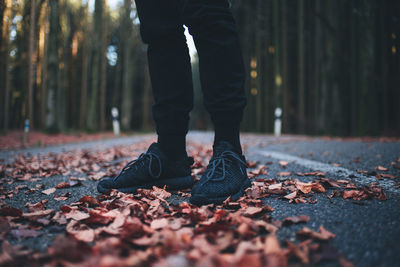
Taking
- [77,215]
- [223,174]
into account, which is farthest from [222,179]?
[77,215]

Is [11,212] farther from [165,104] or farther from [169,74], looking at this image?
[169,74]

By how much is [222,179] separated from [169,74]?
2.34 ft

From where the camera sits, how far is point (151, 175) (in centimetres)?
154

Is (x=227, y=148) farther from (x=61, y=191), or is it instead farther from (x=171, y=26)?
(x=61, y=191)

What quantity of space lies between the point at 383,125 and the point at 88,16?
19.7 m

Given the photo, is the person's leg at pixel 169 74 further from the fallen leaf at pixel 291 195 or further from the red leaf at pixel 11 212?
the red leaf at pixel 11 212

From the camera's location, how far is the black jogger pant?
1417 millimetres

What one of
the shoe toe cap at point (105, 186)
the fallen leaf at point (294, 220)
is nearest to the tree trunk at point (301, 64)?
the shoe toe cap at point (105, 186)

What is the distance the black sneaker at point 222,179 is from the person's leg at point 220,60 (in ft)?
0.28

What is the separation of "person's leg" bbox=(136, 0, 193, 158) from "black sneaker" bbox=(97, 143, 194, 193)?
62 mm

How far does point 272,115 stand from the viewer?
14195 millimetres

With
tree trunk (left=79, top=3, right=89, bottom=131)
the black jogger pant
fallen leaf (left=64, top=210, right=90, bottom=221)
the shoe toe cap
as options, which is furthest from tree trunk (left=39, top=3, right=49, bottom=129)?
fallen leaf (left=64, top=210, right=90, bottom=221)

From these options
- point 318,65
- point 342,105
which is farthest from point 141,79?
point 342,105

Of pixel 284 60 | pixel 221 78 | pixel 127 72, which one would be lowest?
pixel 221 78
